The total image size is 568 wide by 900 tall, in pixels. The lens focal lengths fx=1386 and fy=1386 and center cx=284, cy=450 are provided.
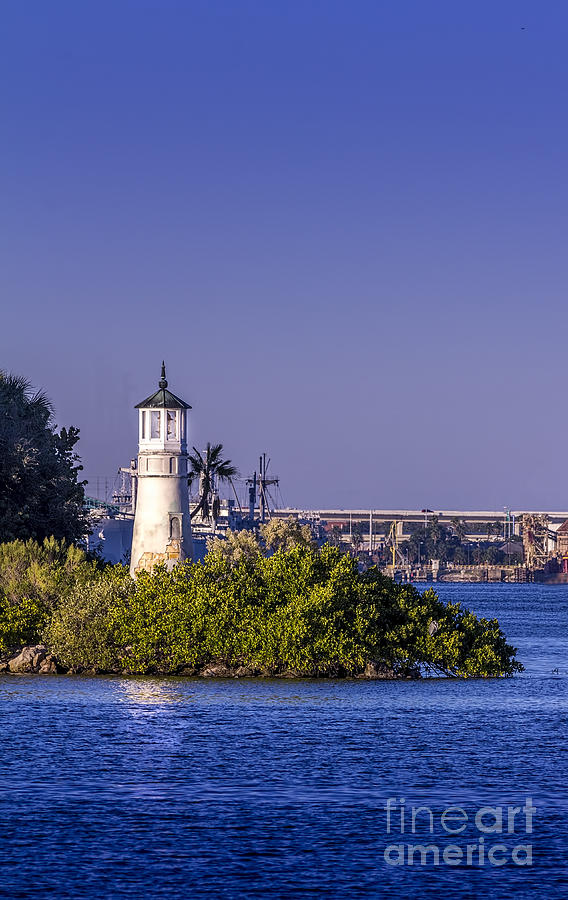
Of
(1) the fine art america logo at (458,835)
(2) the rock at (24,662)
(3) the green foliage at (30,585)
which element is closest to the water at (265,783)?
(1) the fine art america logo at (458,835)

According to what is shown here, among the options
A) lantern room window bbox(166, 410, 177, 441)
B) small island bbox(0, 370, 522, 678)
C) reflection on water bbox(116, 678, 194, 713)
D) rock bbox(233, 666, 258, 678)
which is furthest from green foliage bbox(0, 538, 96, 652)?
rock bbox(233, 666, 258, 678)

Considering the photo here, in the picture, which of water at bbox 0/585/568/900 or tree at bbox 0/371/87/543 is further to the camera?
tree at bbox 0/371/87/543

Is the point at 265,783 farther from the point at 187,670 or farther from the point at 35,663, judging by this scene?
the point at 35,663

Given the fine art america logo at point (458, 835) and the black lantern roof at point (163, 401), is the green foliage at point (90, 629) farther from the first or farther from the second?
the fine art america logo at point (458, 835)

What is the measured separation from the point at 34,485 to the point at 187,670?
16141 millimetres

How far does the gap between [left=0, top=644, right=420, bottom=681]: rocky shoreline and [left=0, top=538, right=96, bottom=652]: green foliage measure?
0.73 m

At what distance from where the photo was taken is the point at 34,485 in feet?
190

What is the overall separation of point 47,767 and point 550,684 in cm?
2328

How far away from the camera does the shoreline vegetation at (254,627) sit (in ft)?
142

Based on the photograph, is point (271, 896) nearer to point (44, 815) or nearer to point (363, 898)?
point (363, 898)

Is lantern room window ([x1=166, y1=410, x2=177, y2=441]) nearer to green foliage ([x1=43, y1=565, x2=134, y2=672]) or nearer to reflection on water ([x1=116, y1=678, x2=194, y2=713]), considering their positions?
green foliage ([x1=43, y1=565, x2=134, y2=672])

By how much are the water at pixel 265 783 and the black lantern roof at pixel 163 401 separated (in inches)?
381

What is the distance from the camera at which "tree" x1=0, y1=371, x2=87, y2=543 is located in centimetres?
5672

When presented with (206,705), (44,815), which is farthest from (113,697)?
(44,815)
